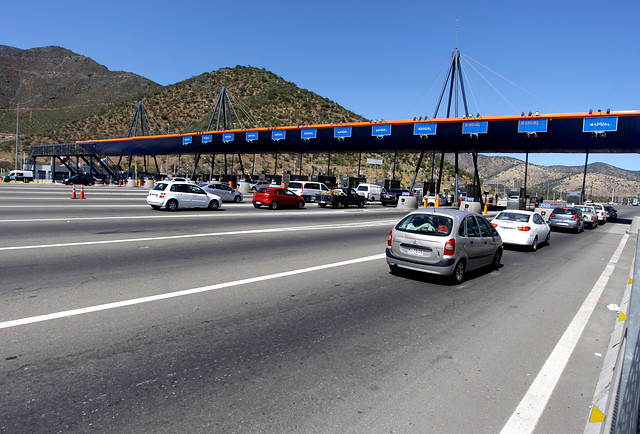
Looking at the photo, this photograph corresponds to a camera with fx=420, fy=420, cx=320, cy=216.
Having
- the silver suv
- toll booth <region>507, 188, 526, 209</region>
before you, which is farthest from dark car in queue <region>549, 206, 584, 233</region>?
toll booth <region>507, 188, 526, 209</region>

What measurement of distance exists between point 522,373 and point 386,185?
175ft

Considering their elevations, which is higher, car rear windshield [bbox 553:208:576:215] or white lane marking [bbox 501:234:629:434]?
car rear windshield [bbox 553:208:576:215]

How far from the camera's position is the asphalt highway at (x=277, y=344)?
3.56 m

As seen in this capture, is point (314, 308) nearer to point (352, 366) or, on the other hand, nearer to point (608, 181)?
point (352, 366)

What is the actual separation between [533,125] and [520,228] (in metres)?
21.8

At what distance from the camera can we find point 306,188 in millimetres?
39000

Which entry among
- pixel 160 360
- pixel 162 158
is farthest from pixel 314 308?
pixel 162 158

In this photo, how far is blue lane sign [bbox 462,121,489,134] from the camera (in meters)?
35.3

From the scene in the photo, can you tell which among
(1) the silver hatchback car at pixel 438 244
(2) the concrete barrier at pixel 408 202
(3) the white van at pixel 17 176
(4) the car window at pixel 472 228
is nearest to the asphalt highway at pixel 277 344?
(1) the silver hatchback car at pixel 438 244

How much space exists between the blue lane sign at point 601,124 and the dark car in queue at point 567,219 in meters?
9.50

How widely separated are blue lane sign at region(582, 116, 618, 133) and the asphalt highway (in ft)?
Result: 79.5

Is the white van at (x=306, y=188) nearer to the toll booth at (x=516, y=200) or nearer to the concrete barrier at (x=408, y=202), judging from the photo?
the concrete barrier at (x=408, y=202)

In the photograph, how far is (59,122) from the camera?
113 meters

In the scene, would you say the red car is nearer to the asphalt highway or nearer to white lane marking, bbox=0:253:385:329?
the asphalt highway
